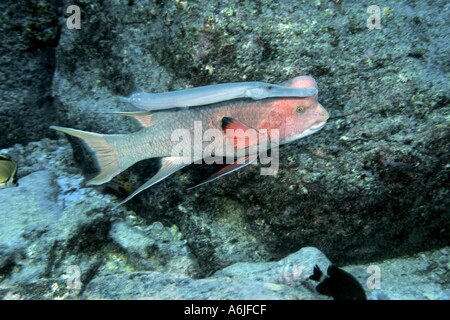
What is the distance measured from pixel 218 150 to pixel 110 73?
2026mm

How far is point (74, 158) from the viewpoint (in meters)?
4.40

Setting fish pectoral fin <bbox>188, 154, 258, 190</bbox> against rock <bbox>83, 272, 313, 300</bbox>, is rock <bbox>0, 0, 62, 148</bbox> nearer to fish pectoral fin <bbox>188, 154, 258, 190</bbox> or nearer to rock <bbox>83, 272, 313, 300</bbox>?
rock <bbox>83, 272, 313, 300</bbox>

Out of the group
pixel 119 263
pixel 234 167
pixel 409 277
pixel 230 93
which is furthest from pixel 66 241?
pixel 409 277

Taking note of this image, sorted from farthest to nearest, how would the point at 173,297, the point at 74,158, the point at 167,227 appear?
the point at 74,158 < the point at 167,227 < the point at 173,297

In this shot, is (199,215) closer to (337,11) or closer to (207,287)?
(207,287)

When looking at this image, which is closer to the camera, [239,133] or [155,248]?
[239,133]

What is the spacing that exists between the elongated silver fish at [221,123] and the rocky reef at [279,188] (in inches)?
16.9

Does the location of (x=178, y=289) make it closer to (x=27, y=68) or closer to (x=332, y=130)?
(x=332, y=130)

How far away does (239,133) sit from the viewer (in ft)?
8.52

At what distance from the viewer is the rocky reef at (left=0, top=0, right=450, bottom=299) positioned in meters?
2.78

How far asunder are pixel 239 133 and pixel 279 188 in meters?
0.75

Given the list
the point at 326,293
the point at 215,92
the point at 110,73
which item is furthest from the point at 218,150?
the point at 110,73

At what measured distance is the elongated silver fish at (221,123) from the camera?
2.58 meters

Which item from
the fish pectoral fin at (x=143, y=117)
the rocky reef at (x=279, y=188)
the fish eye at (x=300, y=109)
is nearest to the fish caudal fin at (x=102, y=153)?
the fish pectoral fin at (x=143, y=117)
